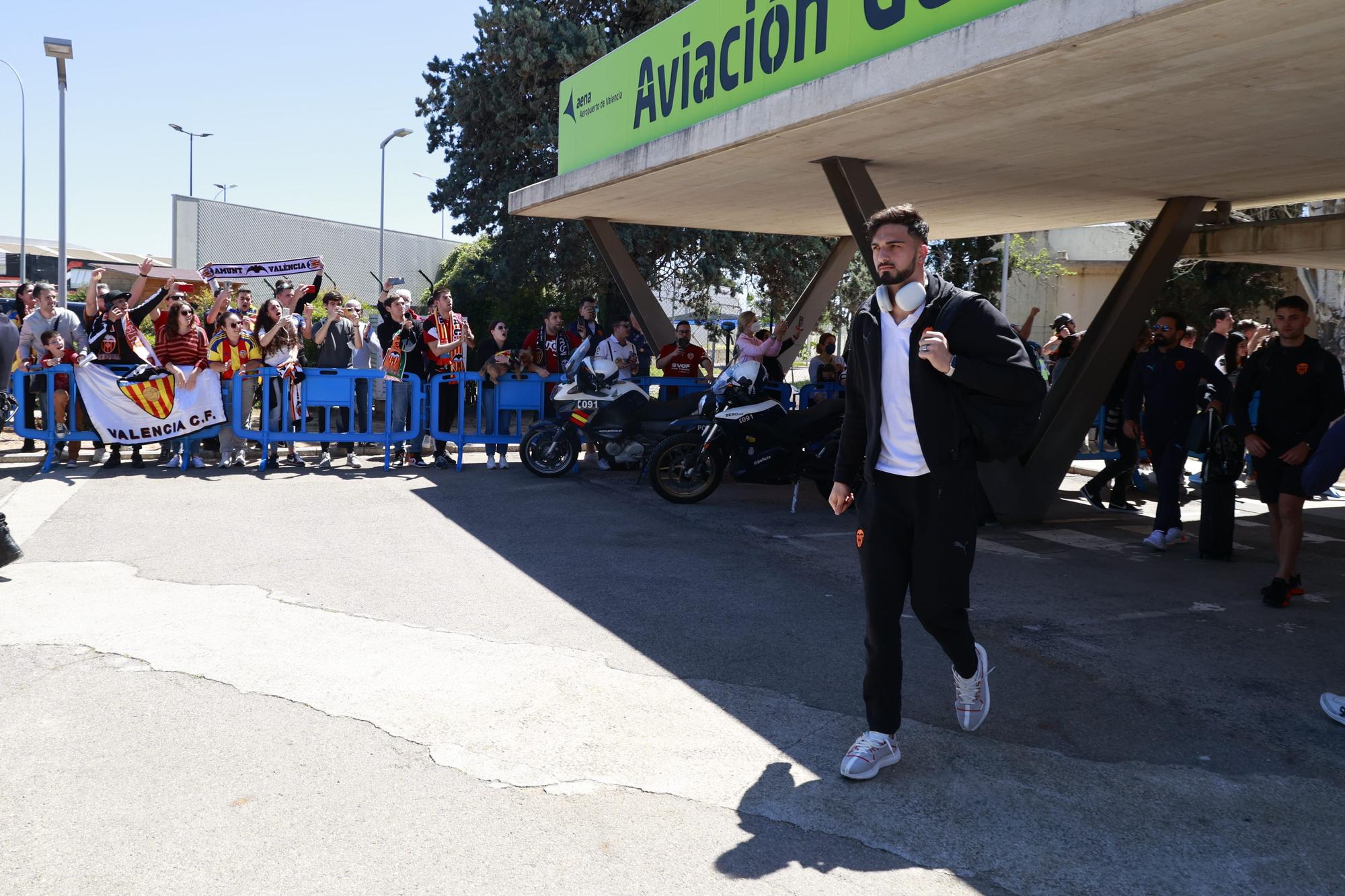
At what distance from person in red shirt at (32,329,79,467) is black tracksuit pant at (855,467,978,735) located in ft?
35.4

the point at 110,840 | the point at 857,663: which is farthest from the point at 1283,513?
the point at 110,840

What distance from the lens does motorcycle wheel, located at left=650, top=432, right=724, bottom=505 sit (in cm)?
1057

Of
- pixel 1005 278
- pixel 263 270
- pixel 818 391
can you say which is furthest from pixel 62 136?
pixel 1005 278

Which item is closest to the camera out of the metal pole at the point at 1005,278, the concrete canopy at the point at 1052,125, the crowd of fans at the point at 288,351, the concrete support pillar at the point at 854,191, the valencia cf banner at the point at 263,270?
the concrete canopy at the point at 1052,125

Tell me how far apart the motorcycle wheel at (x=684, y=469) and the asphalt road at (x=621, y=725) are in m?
2.06

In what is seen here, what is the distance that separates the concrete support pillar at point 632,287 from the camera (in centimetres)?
1550

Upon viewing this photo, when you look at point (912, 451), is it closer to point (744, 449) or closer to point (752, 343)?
point (744, 449)

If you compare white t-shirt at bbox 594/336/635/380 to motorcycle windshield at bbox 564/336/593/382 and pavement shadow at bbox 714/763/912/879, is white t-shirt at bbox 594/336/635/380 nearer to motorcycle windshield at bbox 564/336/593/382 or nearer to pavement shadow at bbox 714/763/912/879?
motorcycle windshield at bbox 564/336/593/382

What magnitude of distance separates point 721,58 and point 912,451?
7.14m

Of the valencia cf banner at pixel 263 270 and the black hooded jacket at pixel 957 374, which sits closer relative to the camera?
the black hooded jacket at pixel 957 374

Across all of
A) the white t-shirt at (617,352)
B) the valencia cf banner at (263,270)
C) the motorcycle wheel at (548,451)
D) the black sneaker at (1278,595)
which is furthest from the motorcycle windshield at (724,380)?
the black sneaker at (1278,595)

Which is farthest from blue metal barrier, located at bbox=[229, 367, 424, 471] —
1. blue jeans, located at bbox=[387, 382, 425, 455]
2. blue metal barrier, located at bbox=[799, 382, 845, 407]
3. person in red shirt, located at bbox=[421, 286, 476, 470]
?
blue metal barrier, located at bbox=[799, 382, 845, 407]

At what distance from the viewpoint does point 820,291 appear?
1703 centimetres

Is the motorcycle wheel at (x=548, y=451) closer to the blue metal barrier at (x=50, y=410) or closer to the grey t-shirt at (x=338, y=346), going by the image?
the grey t-shirt at (x=338, y=346)
